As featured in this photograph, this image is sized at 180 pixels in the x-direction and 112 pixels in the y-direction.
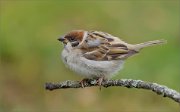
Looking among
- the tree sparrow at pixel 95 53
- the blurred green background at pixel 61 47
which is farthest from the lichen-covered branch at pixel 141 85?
the blurred green background at pixel 61 47

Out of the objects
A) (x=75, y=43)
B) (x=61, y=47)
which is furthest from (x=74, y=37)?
(x=61, y=47)

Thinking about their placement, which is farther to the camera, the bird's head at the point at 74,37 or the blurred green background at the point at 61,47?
the blurred green background at the point at 61,47

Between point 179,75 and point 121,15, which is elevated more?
point 121,15

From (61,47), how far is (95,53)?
3.14m

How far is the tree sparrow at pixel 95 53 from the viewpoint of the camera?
4594 mm

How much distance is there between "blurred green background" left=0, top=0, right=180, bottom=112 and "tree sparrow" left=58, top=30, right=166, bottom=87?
1.77 metres

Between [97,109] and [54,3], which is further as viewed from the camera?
[54,3]

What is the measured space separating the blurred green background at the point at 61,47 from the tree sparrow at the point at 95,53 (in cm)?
177

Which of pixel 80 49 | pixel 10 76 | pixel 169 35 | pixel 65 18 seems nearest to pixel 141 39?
pixel 169 35

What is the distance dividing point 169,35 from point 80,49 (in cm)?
413

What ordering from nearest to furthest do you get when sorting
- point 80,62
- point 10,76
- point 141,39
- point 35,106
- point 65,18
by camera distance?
point 80,62, point 35,106, point 10,76, point 141,39, point 65,18

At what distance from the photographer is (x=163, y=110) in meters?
7.36

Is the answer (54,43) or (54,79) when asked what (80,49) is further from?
(54,43)

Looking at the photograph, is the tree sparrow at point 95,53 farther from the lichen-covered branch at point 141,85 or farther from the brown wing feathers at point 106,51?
the lichen-covered branch at point 141,85
